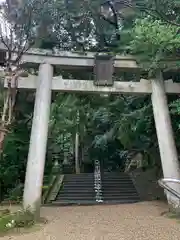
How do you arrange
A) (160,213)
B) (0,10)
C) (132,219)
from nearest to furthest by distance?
(0,10) < (132,219) < (160,213)

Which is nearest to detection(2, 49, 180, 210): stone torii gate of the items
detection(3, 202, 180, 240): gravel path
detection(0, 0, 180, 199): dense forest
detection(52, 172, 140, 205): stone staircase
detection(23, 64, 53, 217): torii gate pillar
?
detection(23, 64, 53, 217): torii gate pillar

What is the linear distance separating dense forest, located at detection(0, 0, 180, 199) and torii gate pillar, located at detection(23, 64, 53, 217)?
0.78 m

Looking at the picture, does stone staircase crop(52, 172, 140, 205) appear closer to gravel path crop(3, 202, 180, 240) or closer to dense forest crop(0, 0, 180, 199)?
dense forest crop(0, 0, 180, 199)

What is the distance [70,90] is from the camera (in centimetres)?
778

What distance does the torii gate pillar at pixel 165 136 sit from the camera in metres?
7.23

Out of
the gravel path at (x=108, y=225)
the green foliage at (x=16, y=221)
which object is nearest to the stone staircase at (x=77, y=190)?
the gravel path at (x=108, y=225)

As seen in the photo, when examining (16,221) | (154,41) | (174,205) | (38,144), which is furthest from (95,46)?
(16,221)

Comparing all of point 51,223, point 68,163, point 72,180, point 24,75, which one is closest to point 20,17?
point 24,75

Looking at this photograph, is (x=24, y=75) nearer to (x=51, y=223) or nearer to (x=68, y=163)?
(x=51, y=223)

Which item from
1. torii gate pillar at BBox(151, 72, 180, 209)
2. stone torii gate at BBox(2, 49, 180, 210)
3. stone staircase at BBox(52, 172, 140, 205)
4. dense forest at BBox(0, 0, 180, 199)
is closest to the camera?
dense forest at BBox(0, 0, 180, 199)

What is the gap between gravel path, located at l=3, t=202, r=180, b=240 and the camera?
525 cm

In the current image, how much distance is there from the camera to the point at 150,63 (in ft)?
25.2

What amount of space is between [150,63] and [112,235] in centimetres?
451

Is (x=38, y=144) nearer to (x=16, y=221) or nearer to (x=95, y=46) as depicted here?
(x=16, y=221)
